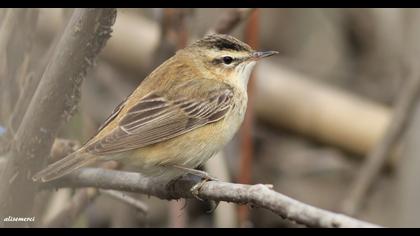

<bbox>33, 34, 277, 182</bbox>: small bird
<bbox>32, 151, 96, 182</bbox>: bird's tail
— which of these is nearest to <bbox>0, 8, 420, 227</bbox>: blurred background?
<bbox>33, 34, 277, 182</bbox>: small bird

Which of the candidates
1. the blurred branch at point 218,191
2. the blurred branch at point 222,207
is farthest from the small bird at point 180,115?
the blurred branch at point 222,207

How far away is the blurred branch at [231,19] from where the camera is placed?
464cm

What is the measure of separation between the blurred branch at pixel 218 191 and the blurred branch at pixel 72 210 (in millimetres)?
317

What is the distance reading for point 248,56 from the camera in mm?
4770

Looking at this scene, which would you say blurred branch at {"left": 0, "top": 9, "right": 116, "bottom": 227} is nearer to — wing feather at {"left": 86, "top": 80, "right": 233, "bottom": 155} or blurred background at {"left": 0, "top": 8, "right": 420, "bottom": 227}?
wing feather at {"left": 86, "top": 80, "right": 233, "bottom": 155}

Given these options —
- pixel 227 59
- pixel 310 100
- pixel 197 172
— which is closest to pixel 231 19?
pixel 227 59

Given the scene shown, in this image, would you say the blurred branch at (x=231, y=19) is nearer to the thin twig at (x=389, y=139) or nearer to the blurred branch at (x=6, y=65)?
the blurred branch at (x=6, y=65)

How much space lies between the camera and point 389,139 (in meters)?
6.11

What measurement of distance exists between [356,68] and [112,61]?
9.10ft

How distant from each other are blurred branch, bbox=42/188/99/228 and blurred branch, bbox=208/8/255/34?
1305 millimetres

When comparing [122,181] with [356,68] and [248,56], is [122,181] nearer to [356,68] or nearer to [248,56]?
[248,56]

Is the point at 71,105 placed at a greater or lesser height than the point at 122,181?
greater

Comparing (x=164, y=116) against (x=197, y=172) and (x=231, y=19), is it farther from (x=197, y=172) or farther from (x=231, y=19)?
(x=231, y=19)
